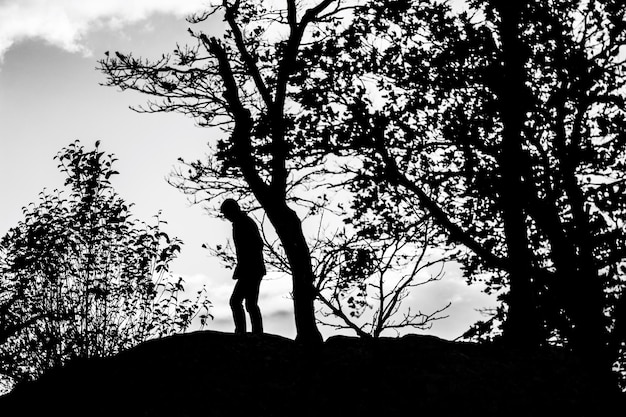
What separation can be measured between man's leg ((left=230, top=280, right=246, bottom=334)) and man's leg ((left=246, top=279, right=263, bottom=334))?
13cm

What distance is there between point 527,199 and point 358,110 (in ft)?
12.6

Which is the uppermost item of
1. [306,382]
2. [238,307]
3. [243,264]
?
[243,264]

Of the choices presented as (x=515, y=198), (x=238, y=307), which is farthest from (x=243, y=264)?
(x=515, y=198)

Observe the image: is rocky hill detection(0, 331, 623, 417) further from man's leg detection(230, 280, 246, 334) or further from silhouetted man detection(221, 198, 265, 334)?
silhouetted man detection(221, 198, 265, 334)

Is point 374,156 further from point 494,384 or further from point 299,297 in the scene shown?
point 494,384

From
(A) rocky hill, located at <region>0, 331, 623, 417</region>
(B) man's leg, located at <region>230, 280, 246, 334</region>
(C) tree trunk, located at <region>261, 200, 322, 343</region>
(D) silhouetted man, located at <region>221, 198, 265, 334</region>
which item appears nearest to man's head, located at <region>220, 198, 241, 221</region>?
(D) silhouetted man, located at <region>221, 198, 265, 334</region>

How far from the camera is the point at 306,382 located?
848 centimetres

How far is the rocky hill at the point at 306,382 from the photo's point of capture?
7.87 meters

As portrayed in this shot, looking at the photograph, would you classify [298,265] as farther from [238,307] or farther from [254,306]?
[238,307]

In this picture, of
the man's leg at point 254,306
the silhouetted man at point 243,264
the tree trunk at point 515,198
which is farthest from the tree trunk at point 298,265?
the tree trunk at point 515,198

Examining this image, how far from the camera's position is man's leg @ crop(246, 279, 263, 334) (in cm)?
998

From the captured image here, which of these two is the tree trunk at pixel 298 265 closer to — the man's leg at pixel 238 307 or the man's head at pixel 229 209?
the man's leg at pixel 238 307

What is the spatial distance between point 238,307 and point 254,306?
31 centimetres

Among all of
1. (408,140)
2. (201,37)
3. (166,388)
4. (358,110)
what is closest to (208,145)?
(201,37)
